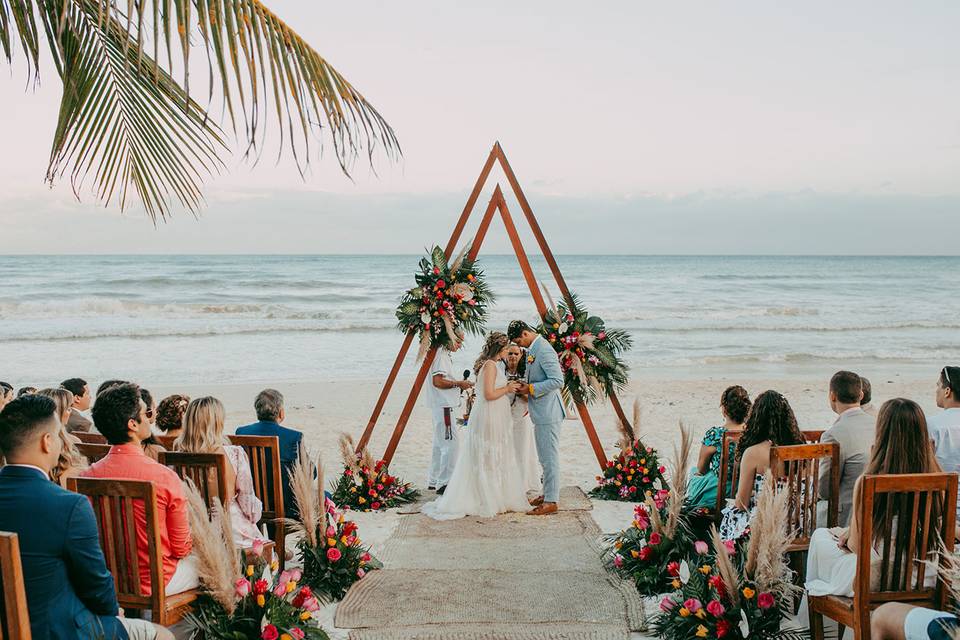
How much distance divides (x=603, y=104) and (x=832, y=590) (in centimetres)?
1260

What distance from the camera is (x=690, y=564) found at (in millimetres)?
4980

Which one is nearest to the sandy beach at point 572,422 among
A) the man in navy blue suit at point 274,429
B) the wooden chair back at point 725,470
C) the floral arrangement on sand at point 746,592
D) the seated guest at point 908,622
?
the man in navy blue suit at point 274,429

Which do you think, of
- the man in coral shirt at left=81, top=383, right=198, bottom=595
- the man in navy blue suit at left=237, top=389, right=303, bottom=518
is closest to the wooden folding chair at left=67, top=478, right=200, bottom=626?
the man in coral shirt at left=81, top=383, right=198, bottom=595

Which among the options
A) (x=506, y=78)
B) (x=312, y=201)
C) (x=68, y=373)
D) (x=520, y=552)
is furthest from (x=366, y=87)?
(x=312, y=201)

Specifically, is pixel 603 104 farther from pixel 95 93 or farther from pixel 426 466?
pixel 95 93

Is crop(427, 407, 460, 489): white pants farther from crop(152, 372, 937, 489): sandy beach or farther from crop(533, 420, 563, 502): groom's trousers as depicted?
crop(533, 420, 563, 502): groom's trousers

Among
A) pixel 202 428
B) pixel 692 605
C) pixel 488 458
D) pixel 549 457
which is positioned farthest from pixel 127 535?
pixel 549 457

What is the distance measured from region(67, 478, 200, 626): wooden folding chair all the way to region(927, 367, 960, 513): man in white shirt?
161 inches

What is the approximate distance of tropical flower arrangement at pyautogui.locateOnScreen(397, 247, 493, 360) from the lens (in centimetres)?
781

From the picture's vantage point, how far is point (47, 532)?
2898 mm

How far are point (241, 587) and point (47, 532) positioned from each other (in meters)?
1.13

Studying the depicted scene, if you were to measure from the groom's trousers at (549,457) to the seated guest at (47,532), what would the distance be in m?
4.66

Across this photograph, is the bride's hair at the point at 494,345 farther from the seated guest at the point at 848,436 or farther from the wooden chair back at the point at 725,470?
the seated guest at the point at 848,436

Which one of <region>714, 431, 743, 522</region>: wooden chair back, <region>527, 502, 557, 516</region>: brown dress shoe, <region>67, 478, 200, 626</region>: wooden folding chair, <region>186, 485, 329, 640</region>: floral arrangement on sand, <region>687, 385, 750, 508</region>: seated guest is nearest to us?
<region>186, 485, 329, 640</region>: floral arrangement on sand
